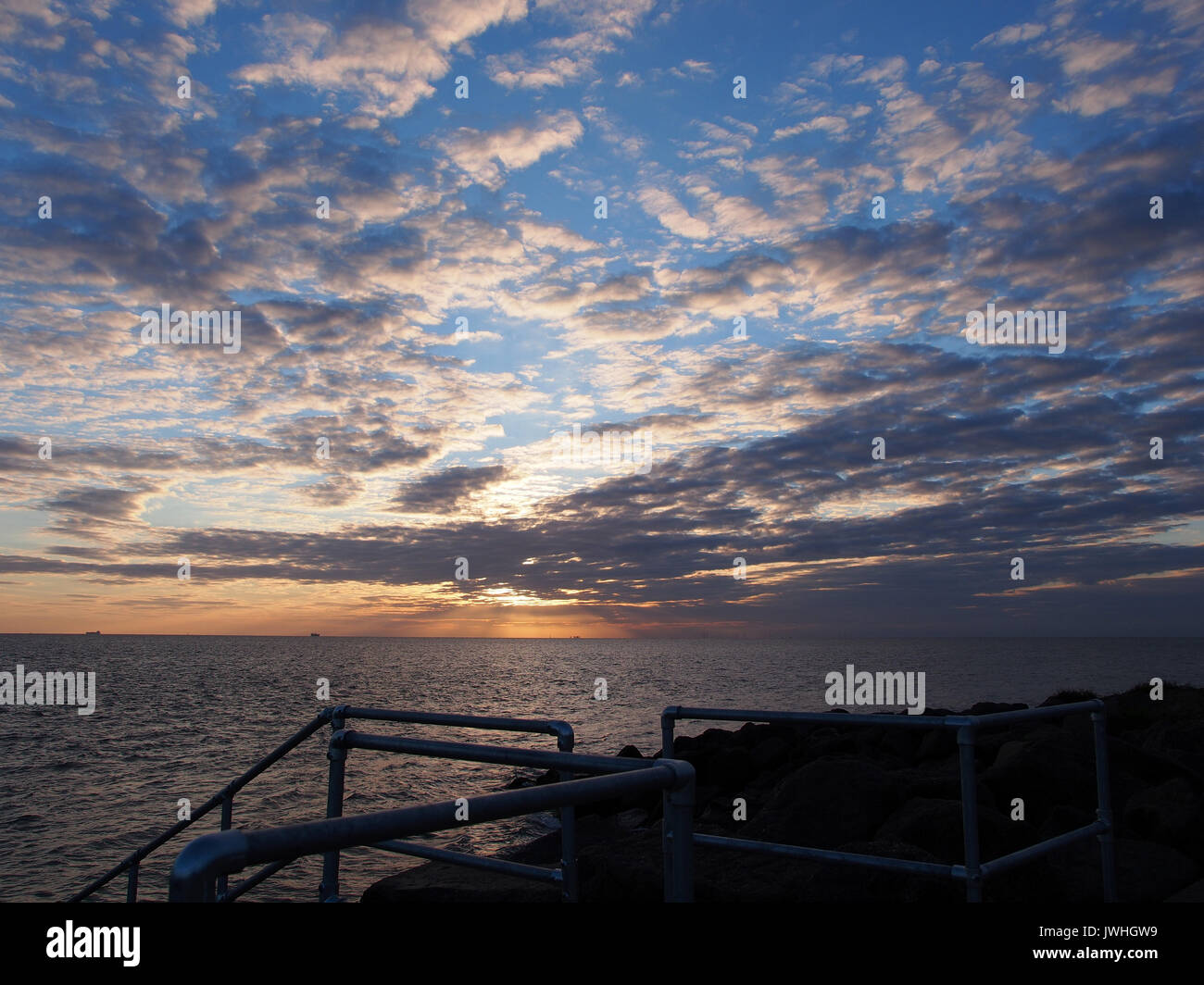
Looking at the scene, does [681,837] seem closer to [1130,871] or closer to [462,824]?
[462,824]

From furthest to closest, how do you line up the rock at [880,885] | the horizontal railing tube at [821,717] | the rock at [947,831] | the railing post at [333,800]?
1. the rock at [947,831]
2. the rock at [880,885]
3. the horizontal railing tube at [821,717]
4. the railing post at [333,800]

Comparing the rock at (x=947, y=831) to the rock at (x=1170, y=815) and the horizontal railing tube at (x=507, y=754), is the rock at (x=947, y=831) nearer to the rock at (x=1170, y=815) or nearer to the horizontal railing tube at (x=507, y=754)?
the rock at (x=1170, y=815)

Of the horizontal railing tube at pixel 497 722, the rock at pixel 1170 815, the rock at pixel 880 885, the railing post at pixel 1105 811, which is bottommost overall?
the rock at pixel 1170 815

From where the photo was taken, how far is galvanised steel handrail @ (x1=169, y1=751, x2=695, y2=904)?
146cm

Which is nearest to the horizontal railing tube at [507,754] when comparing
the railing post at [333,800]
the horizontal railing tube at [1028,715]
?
the railing post at [333,800]

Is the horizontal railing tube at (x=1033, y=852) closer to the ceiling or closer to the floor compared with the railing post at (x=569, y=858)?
closer to the floor

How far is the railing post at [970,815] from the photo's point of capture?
12.1ft

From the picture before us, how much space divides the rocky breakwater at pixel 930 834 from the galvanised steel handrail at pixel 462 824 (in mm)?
2216

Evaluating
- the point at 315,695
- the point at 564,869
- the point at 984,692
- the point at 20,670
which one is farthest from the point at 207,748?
the point at 20,670

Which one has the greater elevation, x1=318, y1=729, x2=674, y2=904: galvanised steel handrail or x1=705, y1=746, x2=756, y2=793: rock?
x1=318, y1=729, x2=674, y2=904: galvanised steel handrail

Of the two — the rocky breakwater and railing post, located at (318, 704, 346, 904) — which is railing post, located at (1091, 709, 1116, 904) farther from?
railing post, located at (318, 704, 346, 904)

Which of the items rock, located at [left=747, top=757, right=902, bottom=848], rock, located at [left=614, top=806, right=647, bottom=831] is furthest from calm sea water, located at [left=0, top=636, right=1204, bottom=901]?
rock, located at [left=747, top=757, right=902, bottom=848]

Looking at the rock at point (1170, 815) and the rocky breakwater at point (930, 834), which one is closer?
the rocky breakwater at point (930, 834)
